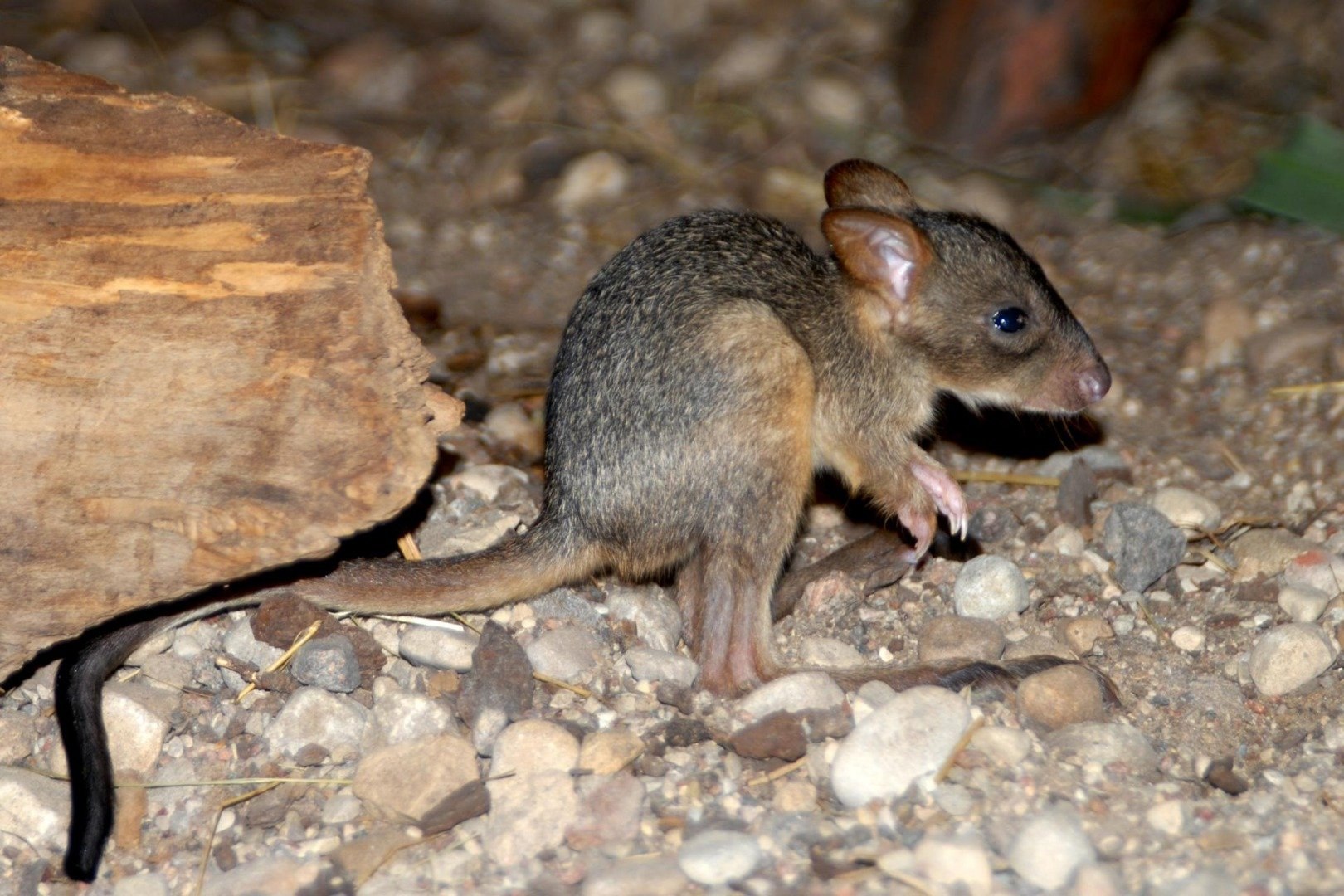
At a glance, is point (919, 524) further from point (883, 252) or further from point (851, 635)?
point (883, 252)

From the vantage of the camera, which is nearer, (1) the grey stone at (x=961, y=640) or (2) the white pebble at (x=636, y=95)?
(1) the grey stone at (x=961, y=640)

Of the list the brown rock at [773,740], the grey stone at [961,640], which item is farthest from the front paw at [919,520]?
the brown rock at [773,740]

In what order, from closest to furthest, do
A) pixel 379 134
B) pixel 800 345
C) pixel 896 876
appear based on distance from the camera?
pixel 896 876, pixel 800 345, pixel 379 134

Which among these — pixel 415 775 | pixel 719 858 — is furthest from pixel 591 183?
pixel 719 858

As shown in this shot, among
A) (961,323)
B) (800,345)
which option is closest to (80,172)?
(800,345)

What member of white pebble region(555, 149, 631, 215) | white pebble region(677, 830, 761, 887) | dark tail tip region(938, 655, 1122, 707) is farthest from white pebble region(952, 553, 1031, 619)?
white pebble region(555, 149, 631, 215)

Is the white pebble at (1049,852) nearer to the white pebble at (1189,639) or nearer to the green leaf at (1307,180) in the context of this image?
the white pebble at (1189,639)

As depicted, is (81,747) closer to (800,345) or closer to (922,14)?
(800,345)
